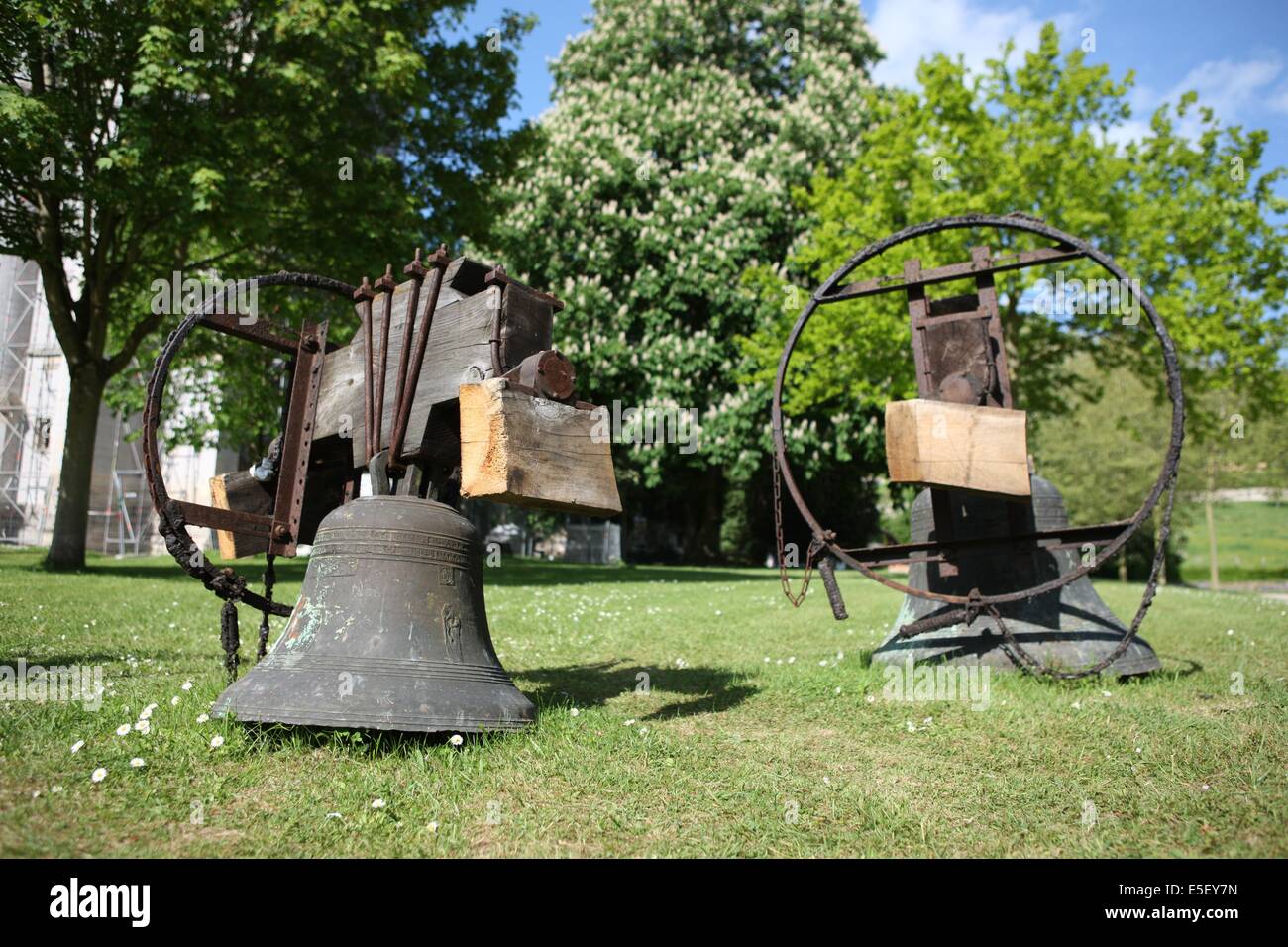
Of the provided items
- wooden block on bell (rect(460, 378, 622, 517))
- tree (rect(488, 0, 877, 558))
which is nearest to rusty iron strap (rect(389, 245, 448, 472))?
wooden block on bell (rect(460, 378, 622, 517))

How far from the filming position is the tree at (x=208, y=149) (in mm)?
11703

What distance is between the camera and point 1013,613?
19.8 feet

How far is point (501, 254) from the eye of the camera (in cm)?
2111

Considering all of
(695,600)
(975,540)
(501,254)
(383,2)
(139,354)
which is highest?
(383,2)

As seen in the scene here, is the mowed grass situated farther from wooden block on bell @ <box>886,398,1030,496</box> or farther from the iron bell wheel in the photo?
wooden block on bell @ <box>886,398,1030,496</box>

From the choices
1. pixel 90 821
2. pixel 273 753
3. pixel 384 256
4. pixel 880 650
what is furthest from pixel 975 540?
pixel 384 256

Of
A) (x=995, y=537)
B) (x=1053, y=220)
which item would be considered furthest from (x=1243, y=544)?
(x=995, y=537)

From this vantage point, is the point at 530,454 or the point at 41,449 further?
the point at 41,449

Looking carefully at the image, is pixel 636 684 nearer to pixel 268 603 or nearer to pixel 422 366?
pixel 268 603

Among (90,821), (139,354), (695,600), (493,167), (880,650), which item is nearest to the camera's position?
(90,821)

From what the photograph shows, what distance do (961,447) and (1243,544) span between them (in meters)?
41.5
